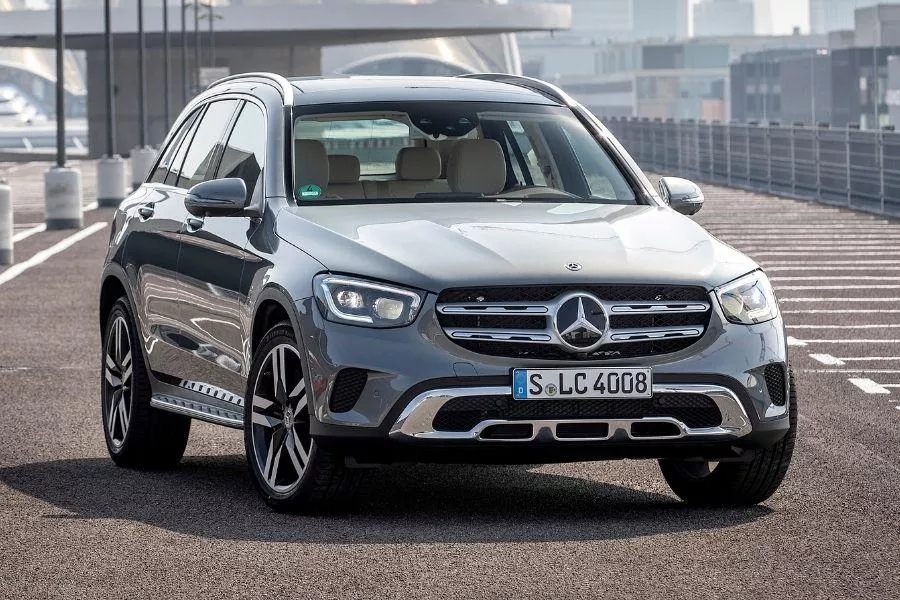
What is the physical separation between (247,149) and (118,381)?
1367 mm

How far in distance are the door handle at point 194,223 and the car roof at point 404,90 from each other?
24.5 inches

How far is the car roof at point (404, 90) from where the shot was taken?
27.1 ft

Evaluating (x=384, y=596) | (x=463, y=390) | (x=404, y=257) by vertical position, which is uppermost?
(x=404, y=257)

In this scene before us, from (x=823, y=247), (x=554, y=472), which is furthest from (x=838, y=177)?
(x=554, y=472)

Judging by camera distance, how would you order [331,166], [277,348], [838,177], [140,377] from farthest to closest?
[838,177], [140,377], [331,166], [277,348]

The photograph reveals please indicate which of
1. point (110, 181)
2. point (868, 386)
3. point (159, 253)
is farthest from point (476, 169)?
point (110, 181)

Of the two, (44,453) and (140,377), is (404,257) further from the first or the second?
(44,453)

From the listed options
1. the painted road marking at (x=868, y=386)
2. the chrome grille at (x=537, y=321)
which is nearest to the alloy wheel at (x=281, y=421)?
the chrome grille at (x=537, y=321)

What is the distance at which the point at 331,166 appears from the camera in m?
8.15

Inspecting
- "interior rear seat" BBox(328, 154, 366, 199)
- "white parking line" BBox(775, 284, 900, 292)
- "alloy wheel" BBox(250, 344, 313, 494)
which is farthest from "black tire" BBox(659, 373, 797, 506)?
"white parking line" BBox(775, 284, 900, 292)

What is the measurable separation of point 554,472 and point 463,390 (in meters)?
1.90

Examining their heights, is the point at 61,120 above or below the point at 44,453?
above

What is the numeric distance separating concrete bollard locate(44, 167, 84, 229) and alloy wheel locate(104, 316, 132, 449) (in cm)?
2227

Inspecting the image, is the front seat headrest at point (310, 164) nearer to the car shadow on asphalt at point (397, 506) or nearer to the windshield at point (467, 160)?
the windshield at point (467, 160)
